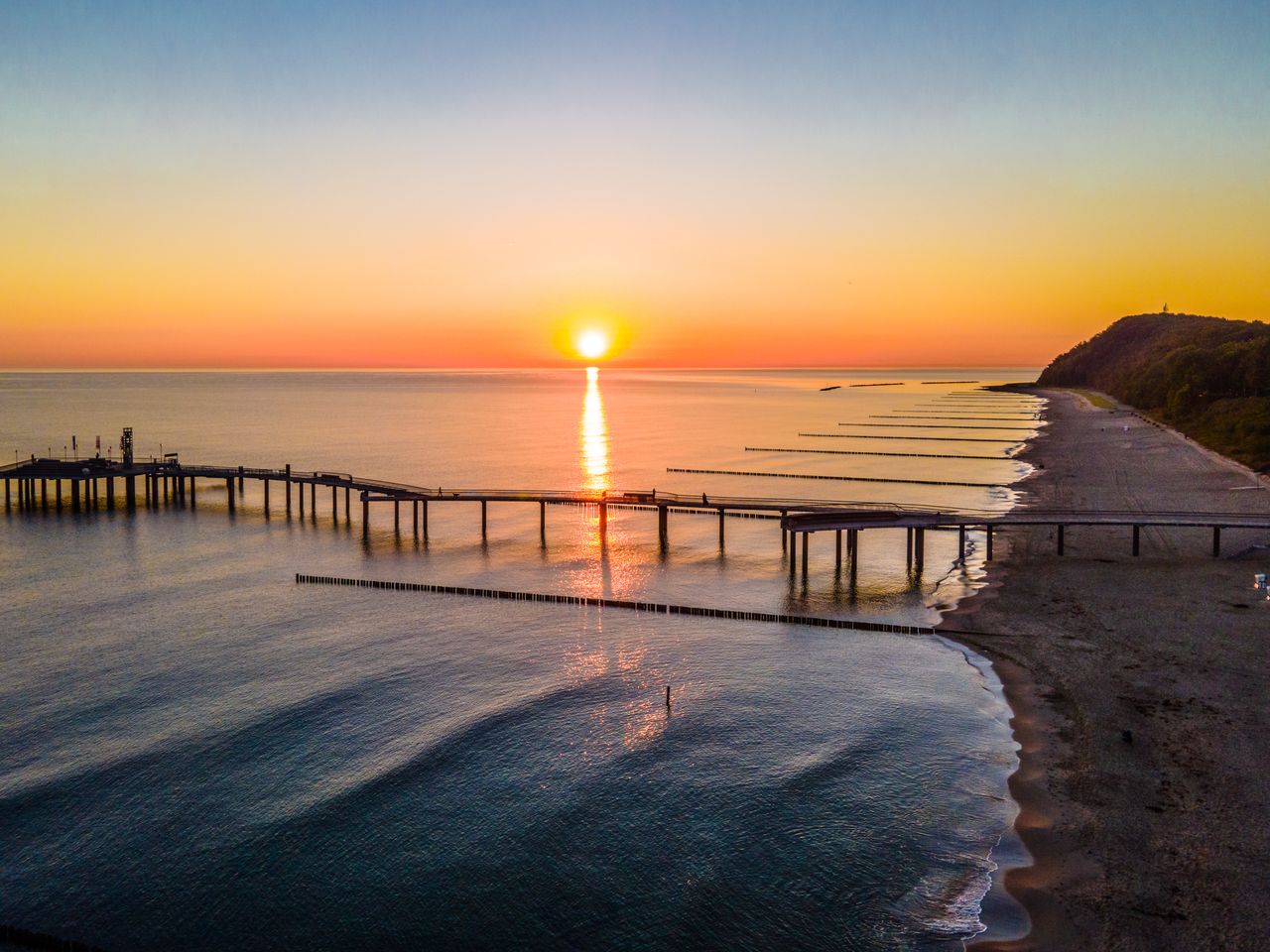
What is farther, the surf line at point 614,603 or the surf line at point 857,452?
the surf line at point 857,452

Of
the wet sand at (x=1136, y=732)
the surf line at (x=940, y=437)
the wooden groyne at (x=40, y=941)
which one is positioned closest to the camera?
the wooden groyne at (x=40, y=941)

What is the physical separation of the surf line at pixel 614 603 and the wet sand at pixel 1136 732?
327 cm

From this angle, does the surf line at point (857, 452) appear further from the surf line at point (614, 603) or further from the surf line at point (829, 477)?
the surf line at point (614, 603)

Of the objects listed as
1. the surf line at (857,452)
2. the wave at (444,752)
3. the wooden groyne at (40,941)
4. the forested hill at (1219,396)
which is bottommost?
the wooden groyne at (40,941)

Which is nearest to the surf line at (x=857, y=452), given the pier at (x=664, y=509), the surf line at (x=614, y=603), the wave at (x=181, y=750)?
the pier at (x=664, y=509)

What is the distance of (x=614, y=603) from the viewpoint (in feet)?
146

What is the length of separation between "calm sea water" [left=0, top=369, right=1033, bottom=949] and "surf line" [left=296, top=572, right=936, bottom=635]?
106cm

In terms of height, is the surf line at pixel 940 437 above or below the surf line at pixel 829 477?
above

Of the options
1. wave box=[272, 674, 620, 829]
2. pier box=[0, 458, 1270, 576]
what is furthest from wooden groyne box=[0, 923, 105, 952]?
pier box=[0, 458, 1270, 576]

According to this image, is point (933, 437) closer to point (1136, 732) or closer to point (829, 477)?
point (829, 477)

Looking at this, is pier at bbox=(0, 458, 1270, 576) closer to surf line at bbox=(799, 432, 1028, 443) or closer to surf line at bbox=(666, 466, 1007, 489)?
surf line at bbox=(666, 466, 1007, 489)

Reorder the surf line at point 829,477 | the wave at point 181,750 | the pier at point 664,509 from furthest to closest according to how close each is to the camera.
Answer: the surf line at point 829,477, the pier at point 664,509, the wave at point 181,750

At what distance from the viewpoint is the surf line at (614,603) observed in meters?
40.2

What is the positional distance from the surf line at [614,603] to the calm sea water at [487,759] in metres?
1.06
